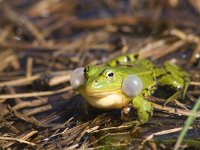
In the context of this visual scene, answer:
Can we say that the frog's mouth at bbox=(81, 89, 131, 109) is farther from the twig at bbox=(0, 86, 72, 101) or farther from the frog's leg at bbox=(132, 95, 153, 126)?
the twig at bbox=(0, 86, 72, 101)

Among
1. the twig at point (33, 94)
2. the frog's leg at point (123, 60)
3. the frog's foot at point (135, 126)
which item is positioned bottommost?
the frog's foot at point (135, 126)

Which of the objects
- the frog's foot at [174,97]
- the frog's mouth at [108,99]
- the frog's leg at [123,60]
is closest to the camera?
the frog's mouth at [108,99]

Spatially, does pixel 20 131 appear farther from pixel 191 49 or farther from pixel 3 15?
pixel 3 15

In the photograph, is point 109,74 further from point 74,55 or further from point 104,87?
point 74,55

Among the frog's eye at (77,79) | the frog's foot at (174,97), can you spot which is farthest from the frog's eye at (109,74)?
the frog's foot at (174,97)

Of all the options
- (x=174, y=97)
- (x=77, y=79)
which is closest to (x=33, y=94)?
(x=77, y=79)

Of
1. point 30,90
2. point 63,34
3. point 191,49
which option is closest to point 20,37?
point 63,34

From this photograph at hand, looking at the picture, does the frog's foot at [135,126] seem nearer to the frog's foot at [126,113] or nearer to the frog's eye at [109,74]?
the frog's foot at [126,113]

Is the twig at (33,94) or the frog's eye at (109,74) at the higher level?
the frog's eye at (109,74)
